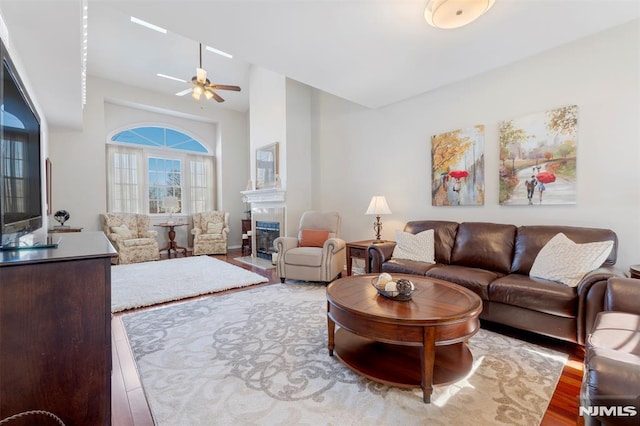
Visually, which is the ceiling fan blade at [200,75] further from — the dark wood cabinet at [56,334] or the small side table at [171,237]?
the dark wood cabinet at [56,334]

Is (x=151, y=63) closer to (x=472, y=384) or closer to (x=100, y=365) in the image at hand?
(x=100, y=365)

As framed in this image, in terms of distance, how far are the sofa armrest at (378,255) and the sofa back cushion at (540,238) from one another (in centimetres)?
121

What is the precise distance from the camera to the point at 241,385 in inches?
65.2

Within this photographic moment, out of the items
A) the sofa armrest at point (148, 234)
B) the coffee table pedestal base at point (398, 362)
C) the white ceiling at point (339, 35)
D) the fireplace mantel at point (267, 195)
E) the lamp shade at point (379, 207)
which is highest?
the white ceiling at point (339, 35)

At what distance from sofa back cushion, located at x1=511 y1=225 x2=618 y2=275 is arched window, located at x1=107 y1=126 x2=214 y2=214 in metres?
6.69

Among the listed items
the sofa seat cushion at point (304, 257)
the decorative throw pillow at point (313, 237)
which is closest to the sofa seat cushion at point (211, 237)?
the decorative throw pillow at point (313, 237)

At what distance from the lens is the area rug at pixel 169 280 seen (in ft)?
10.6

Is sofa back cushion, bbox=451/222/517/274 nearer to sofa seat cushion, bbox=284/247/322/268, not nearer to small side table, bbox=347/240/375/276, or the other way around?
small side table, bbox=347/240/375/276

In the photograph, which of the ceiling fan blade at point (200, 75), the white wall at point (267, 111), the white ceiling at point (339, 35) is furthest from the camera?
the white wall at point (267, 111)

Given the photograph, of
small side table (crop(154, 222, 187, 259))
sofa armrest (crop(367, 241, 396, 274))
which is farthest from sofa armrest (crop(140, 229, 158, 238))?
sofa armrest (crop(367, 241, 396, 274))

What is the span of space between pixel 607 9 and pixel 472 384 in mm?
3027

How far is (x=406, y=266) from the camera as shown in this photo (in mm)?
2918

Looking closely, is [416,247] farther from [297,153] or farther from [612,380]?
[297,153]

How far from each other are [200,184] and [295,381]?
648cm
